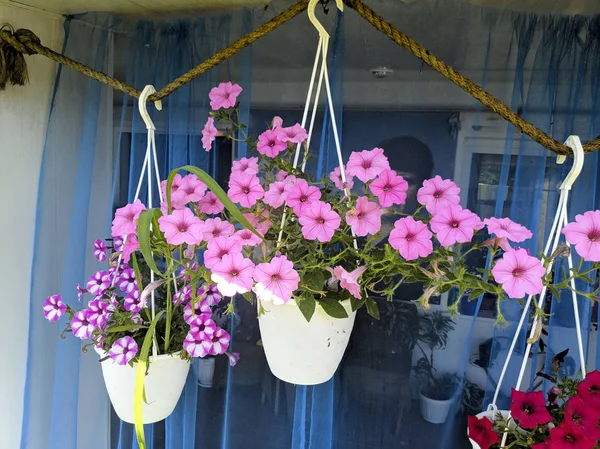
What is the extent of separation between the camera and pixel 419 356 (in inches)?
63.4

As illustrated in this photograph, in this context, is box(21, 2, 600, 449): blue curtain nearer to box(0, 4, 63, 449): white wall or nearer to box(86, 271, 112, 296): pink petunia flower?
box(0, 4, 63, 449): white wall

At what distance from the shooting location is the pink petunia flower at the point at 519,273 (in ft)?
2.23

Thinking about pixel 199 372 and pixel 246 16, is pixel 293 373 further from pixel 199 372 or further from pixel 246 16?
pixel 246 16

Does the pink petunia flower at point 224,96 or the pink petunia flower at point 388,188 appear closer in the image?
the pink petunia flower at point 388,188

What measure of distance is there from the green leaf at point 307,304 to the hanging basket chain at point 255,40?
0.45m

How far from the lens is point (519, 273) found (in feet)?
2.27

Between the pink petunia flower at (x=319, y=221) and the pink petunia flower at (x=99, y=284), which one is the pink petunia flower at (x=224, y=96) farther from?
the pink petunia flower at (x=99, y=284)

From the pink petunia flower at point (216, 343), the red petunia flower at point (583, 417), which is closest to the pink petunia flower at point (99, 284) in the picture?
the pink petunia flower at point (216, 343)

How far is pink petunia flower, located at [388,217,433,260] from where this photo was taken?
0.75m

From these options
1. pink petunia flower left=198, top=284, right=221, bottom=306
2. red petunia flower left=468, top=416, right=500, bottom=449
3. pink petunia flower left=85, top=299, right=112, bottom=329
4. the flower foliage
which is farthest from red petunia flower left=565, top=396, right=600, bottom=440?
pink petunia flower left=85, top=299, right=112, bottom=329

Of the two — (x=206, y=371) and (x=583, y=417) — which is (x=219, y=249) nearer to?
(x=583, y=417)

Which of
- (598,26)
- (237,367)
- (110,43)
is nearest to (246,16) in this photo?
(110,43)

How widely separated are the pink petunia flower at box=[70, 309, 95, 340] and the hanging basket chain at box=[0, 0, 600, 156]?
492mm

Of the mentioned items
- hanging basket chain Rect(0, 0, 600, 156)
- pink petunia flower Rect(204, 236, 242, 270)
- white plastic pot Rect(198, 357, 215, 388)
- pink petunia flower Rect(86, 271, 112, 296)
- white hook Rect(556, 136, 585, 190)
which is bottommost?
white plastic pot Rect(198, 357, 215, 388)
